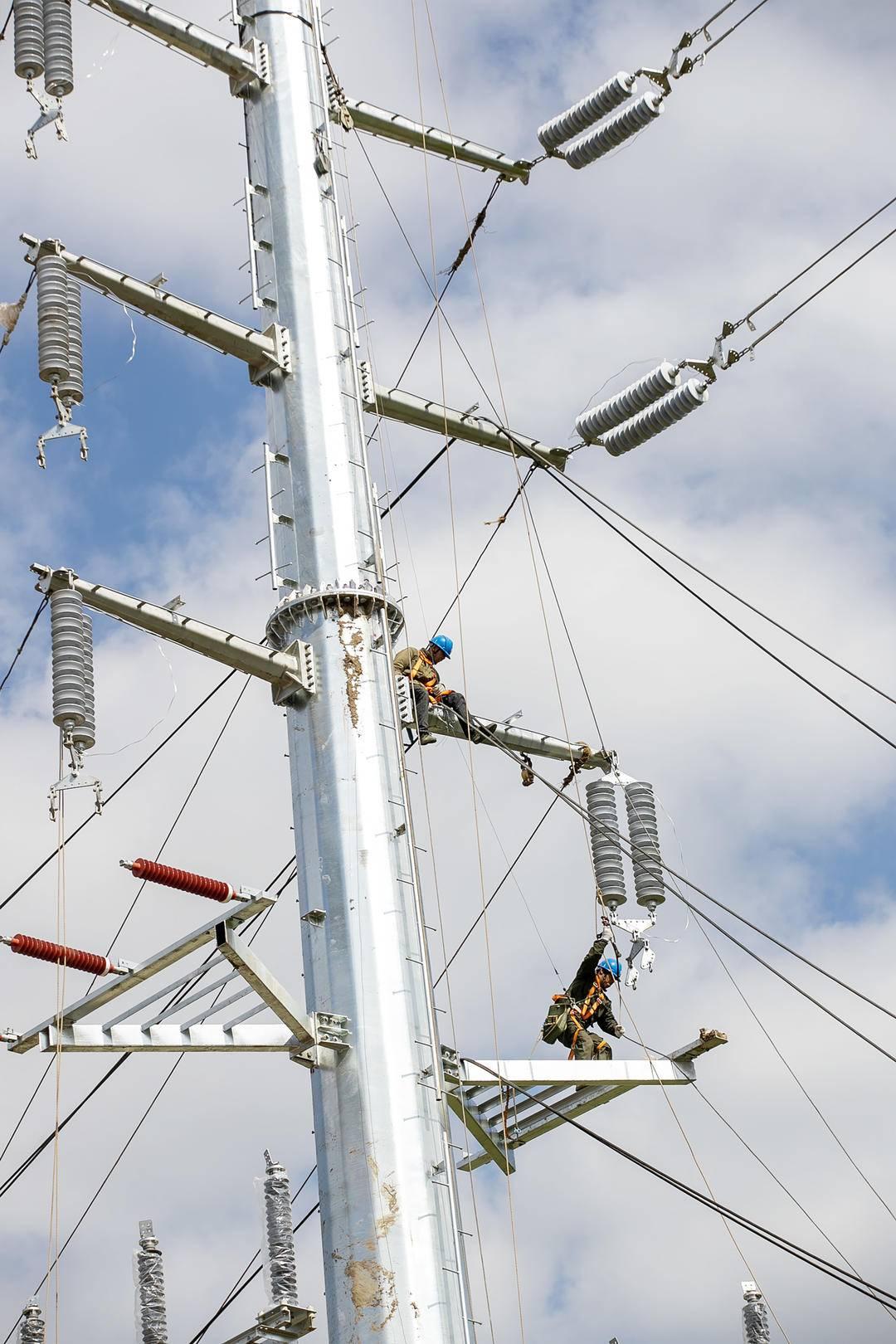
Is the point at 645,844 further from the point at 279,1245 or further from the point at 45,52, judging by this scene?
the point at 45,52

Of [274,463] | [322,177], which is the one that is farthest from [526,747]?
[322,177]

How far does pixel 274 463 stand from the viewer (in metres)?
15.5

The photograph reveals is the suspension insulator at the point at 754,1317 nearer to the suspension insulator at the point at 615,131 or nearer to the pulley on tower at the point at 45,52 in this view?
the suspension insulator at the point at 615,131

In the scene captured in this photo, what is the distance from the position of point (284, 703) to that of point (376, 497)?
5.85 feet

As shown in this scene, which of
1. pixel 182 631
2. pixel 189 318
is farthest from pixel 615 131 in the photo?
pixel 182 631

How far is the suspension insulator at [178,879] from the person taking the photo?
42.1 feet

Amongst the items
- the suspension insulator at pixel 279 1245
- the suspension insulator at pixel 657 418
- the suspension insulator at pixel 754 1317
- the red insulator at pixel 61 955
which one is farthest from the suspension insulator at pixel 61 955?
the suspension insulator at pixel 754 1317

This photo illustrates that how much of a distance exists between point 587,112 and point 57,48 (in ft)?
17.2

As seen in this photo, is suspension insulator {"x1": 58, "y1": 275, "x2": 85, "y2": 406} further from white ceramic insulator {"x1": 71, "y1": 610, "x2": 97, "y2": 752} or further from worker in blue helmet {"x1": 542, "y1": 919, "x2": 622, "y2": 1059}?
worker in blue helmet {"x1": 542, "y1": 919, "x2": 622, "y2": 1059}

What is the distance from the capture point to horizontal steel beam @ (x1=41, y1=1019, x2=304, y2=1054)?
12.8m

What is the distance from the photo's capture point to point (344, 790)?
550 inches

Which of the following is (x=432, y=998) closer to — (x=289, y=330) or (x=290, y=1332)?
(x=290, y=1332)

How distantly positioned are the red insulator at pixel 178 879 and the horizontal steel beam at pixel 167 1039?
2.76 feet

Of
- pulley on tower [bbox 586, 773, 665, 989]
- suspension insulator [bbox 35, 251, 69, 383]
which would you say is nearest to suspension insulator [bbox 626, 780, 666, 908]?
pulley on tower [bbox 586, 773, 665, 989]
